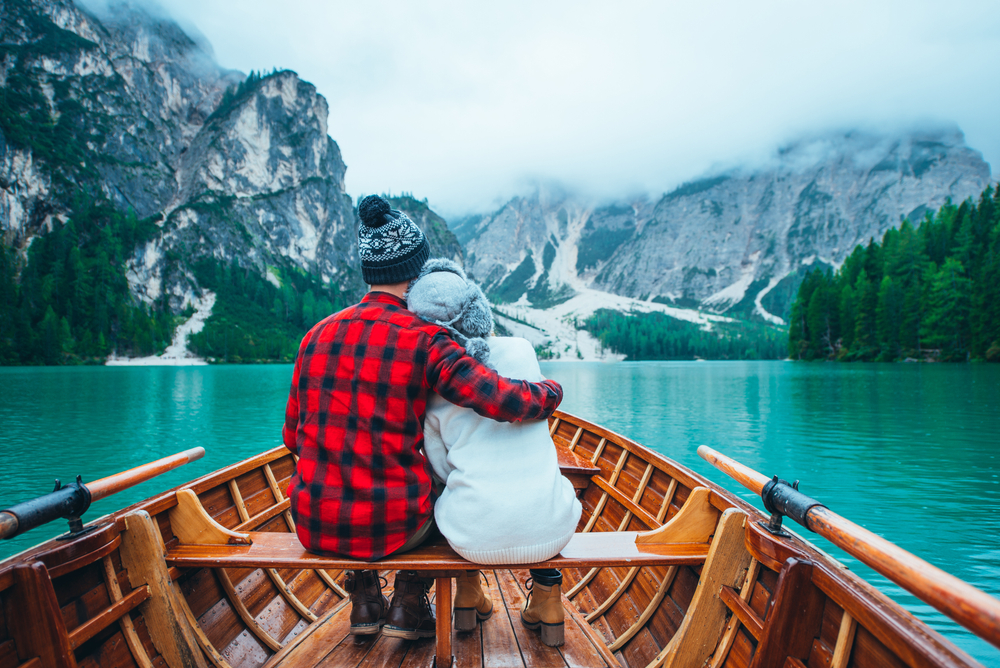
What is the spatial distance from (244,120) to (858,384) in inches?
8032

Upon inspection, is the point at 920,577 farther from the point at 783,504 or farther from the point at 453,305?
the point at 453,305

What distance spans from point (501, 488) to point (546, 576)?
47.8 inches

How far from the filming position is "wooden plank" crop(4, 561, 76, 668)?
8.71 ft

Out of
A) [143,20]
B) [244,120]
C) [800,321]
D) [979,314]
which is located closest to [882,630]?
[979,314]

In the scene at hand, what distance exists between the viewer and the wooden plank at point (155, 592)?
3.46m

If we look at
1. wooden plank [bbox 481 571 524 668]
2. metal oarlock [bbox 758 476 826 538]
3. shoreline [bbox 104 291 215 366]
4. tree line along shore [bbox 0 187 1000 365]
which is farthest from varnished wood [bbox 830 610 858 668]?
shoreline [bbox 104 291 215 366]

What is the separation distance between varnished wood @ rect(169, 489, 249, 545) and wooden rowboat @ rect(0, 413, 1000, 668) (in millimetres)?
11

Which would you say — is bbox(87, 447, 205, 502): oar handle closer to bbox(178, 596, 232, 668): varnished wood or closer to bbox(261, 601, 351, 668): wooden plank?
bbox(178, 596, 232, 668): varnished wood

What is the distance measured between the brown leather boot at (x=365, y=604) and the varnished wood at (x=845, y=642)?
2830mm

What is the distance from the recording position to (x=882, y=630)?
2275 mm

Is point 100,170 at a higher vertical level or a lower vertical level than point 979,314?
higher

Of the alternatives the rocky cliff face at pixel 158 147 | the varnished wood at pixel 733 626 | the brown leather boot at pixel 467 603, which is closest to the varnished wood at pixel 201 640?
the brown leather boot at pixel 467 603

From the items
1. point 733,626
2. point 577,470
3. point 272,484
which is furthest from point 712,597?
point 272,484

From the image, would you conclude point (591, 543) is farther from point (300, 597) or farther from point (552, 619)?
point (300, 597)
